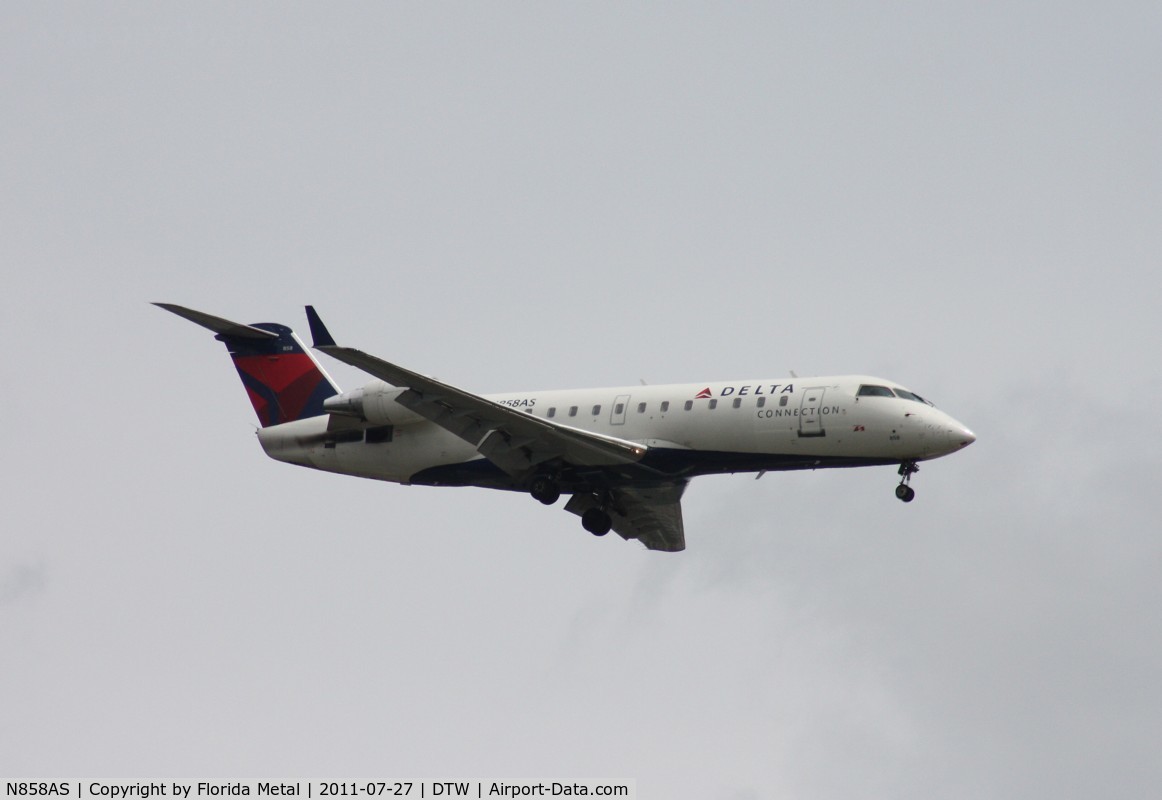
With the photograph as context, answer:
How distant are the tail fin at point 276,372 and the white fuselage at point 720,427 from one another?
2952 mm

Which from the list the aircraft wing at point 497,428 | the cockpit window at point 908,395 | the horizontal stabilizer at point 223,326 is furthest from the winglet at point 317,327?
the cockpit window at point 908,395

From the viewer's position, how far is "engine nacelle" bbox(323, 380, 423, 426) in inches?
1446

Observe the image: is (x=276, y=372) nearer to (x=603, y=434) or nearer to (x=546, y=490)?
(x=546, y=490)

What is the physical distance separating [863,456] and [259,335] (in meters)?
15.4

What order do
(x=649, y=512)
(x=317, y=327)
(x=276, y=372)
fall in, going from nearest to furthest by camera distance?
(x=317, y=327), (x=649, y=512), (x=276, y=372)

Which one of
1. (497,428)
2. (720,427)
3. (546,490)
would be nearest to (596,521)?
(546,490)

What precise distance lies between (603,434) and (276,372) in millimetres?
9328

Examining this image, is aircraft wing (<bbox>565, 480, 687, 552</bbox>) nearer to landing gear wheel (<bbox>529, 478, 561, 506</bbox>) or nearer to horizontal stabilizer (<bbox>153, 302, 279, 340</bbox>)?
landing gear wheel (<bbox>529, 478, 561, 506</bbox>)

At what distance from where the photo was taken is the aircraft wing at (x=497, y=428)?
3422 centimetres

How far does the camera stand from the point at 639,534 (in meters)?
40.7

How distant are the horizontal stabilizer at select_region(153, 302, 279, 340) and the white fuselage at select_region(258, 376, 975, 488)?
4.34 metres

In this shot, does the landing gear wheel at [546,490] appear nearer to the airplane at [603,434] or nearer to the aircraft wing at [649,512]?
the airplane at [603,434]

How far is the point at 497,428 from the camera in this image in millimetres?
35500

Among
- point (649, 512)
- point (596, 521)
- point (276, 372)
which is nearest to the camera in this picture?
point (596, 521)
